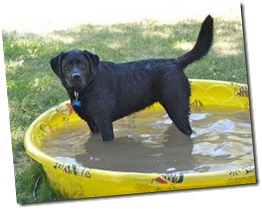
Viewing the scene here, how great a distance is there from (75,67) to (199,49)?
0.84 m

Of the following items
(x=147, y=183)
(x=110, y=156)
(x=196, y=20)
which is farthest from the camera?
(x=196, y=20)

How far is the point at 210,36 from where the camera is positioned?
11.8ft

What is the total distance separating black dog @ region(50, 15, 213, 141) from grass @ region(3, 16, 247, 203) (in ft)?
0.47

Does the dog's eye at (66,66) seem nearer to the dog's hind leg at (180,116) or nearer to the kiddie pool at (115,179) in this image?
the kiddie pool at (115,179)

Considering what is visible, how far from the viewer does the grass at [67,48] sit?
10.4ft

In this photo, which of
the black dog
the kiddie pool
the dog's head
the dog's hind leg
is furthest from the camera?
the dog's hind leg

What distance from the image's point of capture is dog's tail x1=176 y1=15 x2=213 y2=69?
358cm

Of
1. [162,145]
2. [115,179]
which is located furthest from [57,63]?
[115,179]

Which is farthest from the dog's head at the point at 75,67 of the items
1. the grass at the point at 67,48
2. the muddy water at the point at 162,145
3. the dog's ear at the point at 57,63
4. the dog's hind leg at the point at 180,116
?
the dog's hind leg at the point at 180,116

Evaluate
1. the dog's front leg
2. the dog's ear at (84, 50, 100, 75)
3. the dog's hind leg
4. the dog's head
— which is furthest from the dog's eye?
the dog's hind leg

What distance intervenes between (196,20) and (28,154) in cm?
135

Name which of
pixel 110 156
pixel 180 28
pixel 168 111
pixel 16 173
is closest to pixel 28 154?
pixel 16 173

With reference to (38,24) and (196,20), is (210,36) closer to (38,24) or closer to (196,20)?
(196,20)

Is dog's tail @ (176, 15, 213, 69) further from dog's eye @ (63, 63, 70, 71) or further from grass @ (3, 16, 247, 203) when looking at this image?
dog's eye @ (63, 63, 70, 71)
